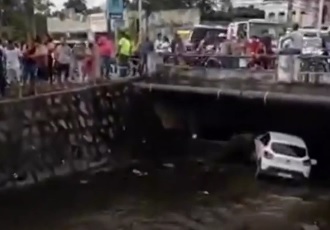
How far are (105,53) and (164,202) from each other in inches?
274

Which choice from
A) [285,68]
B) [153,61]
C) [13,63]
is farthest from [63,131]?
[285,68]

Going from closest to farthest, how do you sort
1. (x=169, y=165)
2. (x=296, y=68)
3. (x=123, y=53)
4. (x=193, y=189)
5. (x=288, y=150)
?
(x=193, y=189) < (x=288, y=150) < (x=296, y=68) < (x=123, y=53) < (x=169, y=165)

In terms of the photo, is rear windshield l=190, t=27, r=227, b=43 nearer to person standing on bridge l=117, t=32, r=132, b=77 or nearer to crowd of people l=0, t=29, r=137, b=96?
person standing on bridge l=117, t=32, r=132, b=77

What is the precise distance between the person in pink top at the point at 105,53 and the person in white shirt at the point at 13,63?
13.1 ft

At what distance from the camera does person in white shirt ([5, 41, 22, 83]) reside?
85.8ft

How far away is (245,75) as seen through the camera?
30.5m

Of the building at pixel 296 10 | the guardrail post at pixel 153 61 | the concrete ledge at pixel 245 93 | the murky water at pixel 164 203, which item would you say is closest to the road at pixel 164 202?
the murky water at pixel 164 203

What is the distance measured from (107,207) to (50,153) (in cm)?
410

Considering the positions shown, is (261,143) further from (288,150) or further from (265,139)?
(288,150)

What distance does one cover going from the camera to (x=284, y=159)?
91.7 feet

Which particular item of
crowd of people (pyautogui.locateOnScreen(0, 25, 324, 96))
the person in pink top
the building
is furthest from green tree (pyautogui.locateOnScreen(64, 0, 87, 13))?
the person in pink top

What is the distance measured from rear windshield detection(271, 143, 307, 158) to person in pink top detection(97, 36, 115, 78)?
7.13 m

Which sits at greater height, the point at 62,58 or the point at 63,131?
the point at 62,58

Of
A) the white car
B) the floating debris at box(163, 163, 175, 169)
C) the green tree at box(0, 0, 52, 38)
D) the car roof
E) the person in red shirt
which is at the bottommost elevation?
the floating debris at box(163, 163, 175, 169)
